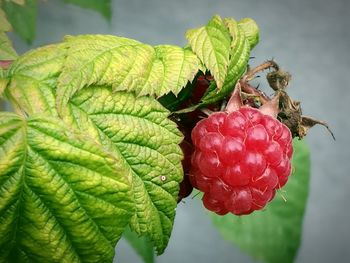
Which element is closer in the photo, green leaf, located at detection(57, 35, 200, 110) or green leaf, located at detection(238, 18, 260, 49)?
green leaf, located at detection(57, 35, 200, 110)

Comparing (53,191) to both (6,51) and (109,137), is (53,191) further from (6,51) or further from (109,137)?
(6,51)

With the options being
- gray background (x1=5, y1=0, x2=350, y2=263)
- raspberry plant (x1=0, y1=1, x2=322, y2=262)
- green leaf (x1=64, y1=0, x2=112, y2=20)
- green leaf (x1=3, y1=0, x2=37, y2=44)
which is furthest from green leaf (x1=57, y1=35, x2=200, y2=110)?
gray background (x1=5, y1=0, x2=350, y2=263)

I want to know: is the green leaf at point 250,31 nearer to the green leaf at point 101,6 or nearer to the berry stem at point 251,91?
the berry stem at point 251,91

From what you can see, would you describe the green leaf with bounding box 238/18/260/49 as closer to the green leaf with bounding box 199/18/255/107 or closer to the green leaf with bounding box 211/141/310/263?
the green leaf with bounding box 199/18/255/107

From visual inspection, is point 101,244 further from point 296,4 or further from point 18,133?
point 296,4

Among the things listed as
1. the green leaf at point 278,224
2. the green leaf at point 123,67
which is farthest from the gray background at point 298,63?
the green leaf at point 123,67

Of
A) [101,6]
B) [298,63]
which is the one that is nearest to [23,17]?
[101,6]
